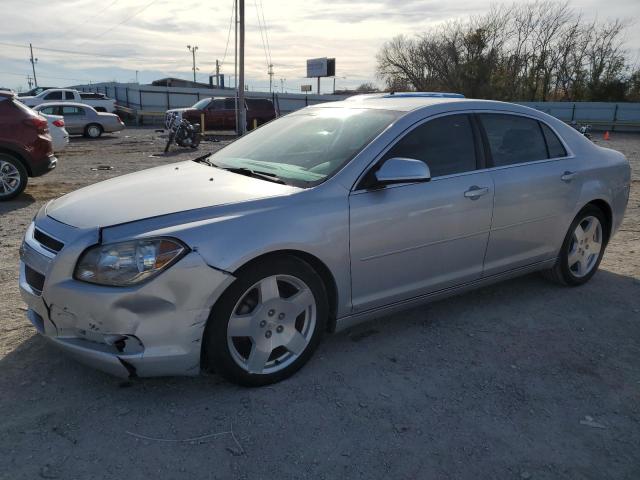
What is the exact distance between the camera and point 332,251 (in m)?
3.04

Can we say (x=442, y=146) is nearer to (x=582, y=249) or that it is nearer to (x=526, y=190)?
(x=526, y=190)

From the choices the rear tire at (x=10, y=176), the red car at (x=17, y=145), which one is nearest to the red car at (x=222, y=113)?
the red car at (x=17, y=145)

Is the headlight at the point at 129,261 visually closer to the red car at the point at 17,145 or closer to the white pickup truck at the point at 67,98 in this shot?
the red car at the point at 17,145

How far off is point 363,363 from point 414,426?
678 mm

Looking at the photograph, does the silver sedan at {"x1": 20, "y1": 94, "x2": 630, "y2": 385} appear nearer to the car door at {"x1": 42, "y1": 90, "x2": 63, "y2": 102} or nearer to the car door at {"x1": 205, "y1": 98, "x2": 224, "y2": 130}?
the car door at {"x1": 205, "y1": 98, "x2": 224, "y2": 130}

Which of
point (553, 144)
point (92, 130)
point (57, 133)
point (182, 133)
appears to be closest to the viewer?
point (553, 144)

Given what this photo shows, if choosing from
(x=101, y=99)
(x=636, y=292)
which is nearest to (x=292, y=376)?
(x=636, y=292)

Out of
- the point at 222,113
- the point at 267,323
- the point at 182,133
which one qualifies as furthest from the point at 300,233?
the point at 222,113

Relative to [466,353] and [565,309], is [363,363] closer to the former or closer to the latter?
[466,353]

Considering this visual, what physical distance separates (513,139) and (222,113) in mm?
23908

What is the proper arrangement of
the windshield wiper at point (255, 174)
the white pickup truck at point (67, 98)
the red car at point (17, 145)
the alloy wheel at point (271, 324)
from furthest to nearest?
the white pickup truck at point (67, 98), the red car at point (17, 145), the windshield wiper at point (255, 174), the alloy wheel at point (271, 324)

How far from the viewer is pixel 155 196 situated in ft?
→ 10.0

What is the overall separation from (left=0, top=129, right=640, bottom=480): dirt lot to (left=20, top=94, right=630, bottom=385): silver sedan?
0.28 metres

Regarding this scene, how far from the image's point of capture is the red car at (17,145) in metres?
7.93
